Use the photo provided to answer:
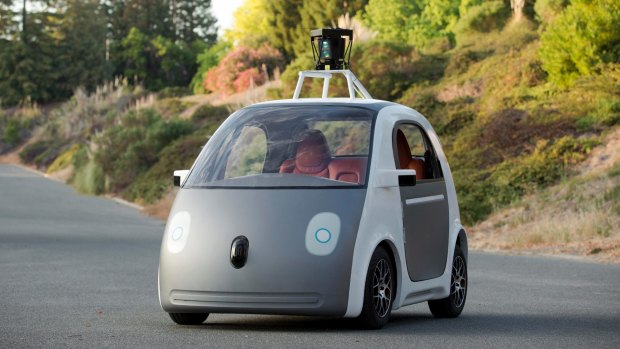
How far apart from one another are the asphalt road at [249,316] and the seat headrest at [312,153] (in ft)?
4.04

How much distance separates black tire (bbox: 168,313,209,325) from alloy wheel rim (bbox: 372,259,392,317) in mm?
1367

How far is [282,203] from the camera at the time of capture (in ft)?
32.7

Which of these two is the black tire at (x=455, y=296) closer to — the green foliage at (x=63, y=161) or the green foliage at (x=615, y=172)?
the green foliage at (x=615, y=172)

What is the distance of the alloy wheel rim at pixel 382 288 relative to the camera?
10.2 meters

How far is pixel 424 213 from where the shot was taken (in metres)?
11.2

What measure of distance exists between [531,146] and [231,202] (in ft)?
58.9

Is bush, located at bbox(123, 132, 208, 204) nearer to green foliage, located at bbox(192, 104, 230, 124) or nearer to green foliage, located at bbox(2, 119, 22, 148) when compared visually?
green foliage, located at bbox(192, 104, 230, 124)

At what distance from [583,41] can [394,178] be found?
65.5ft

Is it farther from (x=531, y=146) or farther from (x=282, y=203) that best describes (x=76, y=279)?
(x=531, y=146)

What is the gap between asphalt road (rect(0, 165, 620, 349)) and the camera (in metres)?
9.66

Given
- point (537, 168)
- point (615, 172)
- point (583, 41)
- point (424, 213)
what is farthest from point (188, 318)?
point (583, 41)

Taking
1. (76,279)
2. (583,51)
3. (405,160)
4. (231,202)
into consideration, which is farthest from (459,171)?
(231,202)

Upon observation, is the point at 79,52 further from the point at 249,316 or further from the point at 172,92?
the point at 249,316

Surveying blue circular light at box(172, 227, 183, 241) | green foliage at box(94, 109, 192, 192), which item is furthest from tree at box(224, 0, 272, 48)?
blue circular light at box(172, 227, 183, 241)
